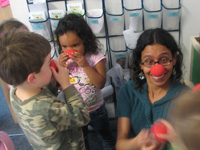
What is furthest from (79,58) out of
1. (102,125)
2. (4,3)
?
(4,3)

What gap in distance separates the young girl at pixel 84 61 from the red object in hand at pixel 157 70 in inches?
13.6

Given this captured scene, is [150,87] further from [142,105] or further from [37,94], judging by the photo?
[37,94]

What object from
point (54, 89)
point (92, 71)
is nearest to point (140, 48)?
point (92, 71)

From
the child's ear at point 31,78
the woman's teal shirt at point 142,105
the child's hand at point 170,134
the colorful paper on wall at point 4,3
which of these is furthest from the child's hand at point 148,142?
the colorful paper on wall at point 4,3

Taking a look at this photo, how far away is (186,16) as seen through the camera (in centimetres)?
137

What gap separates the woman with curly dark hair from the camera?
2.89 ft

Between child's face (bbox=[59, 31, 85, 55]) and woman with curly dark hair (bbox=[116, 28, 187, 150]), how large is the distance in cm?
33

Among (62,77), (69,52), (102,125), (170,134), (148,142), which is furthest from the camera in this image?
(102,125)

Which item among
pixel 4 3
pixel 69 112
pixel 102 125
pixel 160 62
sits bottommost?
pixel 102 125

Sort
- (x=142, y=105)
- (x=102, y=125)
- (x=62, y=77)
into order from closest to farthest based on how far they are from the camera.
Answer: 1. (x=62, y=77)
2. (x=142, y=105)
3. (x=102, y=125)

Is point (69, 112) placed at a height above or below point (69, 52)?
below

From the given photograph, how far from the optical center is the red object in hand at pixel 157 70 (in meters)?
0.83

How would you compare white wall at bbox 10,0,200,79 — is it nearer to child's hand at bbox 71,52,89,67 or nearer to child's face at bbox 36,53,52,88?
child's hand at bbox 71,52,89,67

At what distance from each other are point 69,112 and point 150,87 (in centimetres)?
45
